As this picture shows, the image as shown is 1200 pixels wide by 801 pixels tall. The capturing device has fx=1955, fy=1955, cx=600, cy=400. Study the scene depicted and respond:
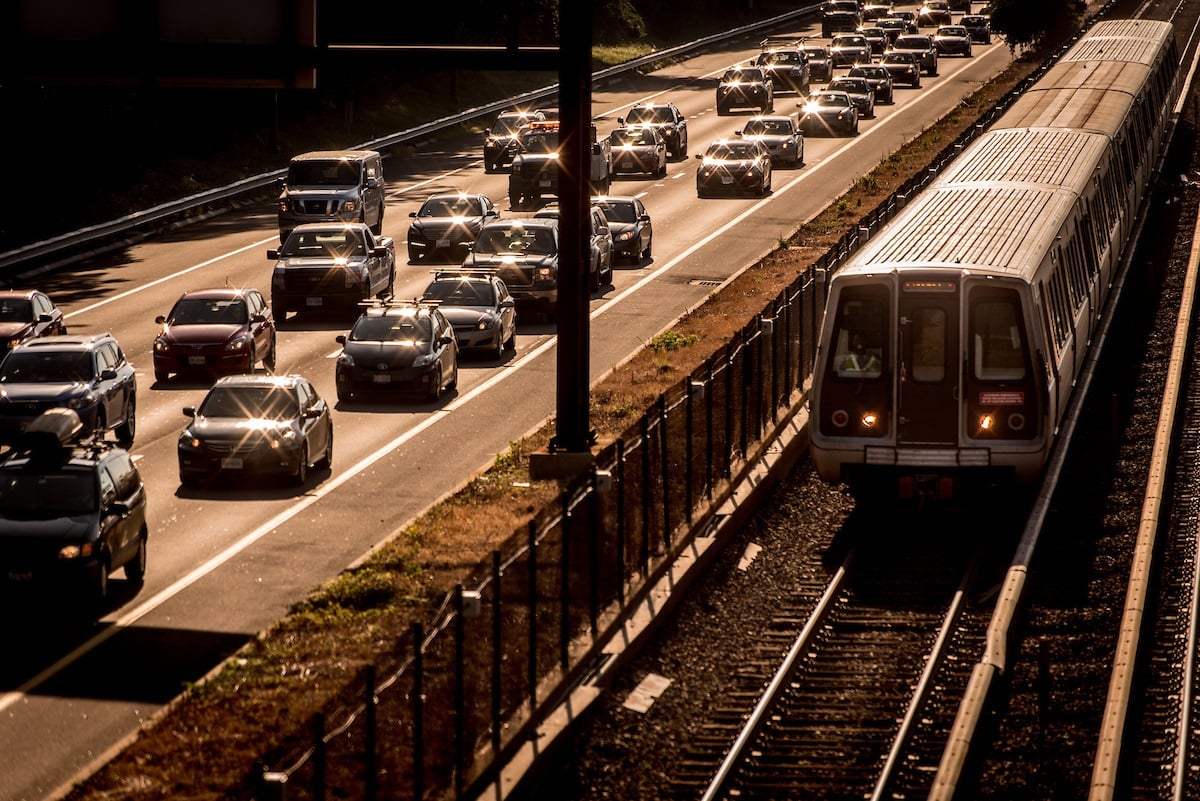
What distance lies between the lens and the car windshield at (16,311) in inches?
1345

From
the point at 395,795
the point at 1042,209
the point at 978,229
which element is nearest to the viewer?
the point at 395,795

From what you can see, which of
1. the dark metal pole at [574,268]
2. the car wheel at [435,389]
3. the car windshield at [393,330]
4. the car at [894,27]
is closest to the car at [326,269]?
the car windshield at [393,330]

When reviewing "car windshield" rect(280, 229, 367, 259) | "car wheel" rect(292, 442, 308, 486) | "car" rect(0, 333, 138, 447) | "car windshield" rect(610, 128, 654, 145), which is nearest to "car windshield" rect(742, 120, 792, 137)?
"car windshield" rect(610, 128, 654, 145)

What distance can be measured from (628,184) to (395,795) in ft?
156

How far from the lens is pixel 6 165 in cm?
5656

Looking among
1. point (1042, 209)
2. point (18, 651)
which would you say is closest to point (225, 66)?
point (18, 651)

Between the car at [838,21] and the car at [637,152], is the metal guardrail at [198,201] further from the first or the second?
the car at [838,21]

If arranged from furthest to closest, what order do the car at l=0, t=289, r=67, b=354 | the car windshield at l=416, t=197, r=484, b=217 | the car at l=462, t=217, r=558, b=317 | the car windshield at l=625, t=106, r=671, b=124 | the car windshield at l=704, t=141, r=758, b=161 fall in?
1. the car windshield at l=625, t=106, r=671, b=124
2. the car windshield at l=704, t=141, r=758, b=161
3. the car windshield at l=416, t=197, r=484, b=217
4. the car at l=462, t=217, r=558, b=317
5. the car at l=0, t=289, r=67, b=354

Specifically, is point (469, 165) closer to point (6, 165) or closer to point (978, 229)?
point (6, 165)

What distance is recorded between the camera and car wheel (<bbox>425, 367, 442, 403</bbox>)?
32.5 meters

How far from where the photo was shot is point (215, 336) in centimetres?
3388

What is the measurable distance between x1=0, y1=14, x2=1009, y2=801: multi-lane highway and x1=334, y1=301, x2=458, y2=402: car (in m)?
0.45

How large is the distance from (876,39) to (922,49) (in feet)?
42.4

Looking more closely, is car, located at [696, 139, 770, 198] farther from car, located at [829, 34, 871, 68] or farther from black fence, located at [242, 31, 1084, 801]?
car, located at [829, 34, 871, 68]
